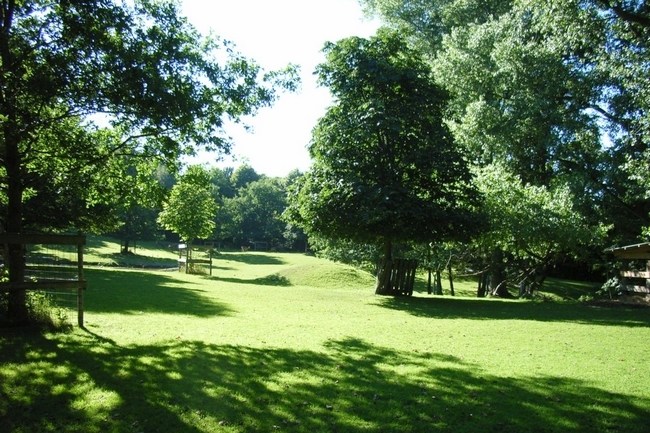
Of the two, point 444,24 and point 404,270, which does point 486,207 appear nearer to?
point 404,270

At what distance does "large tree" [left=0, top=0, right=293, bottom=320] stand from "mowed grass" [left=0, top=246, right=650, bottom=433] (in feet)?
11.1

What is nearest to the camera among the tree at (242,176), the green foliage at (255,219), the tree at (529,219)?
the tree at (529,219)

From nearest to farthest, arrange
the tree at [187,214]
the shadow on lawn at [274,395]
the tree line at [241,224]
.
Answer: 1. the shadow on lawn at [274,395]
2. the tree at [187,214]
3. the tree line at [241,224]

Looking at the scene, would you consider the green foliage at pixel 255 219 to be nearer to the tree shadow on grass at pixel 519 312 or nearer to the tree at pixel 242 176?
the tree at pixel 242 176

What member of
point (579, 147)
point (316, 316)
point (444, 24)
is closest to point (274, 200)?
point (444, 24)

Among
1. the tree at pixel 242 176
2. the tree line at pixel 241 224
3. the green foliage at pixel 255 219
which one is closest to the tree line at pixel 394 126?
the tree line at pixel 241 224

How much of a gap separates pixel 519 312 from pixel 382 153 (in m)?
8.34

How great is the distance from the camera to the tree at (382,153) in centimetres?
1998

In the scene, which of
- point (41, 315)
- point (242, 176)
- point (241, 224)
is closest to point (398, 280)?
point (41, 315)

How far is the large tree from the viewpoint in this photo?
947 centimetres

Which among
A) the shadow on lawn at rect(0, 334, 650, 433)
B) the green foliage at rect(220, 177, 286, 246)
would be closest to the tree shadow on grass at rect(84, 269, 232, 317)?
the shadow on lawn at rect(0, 334, 650, 433)

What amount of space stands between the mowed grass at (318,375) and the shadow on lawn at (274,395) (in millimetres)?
27

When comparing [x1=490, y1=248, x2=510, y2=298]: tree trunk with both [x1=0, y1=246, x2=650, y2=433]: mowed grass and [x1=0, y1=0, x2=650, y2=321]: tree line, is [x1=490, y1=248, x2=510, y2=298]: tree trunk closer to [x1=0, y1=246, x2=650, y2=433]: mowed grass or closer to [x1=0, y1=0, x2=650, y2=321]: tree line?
[x1=0, y1=0, x2=650, y2=321]: tree line

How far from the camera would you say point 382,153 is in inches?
835
